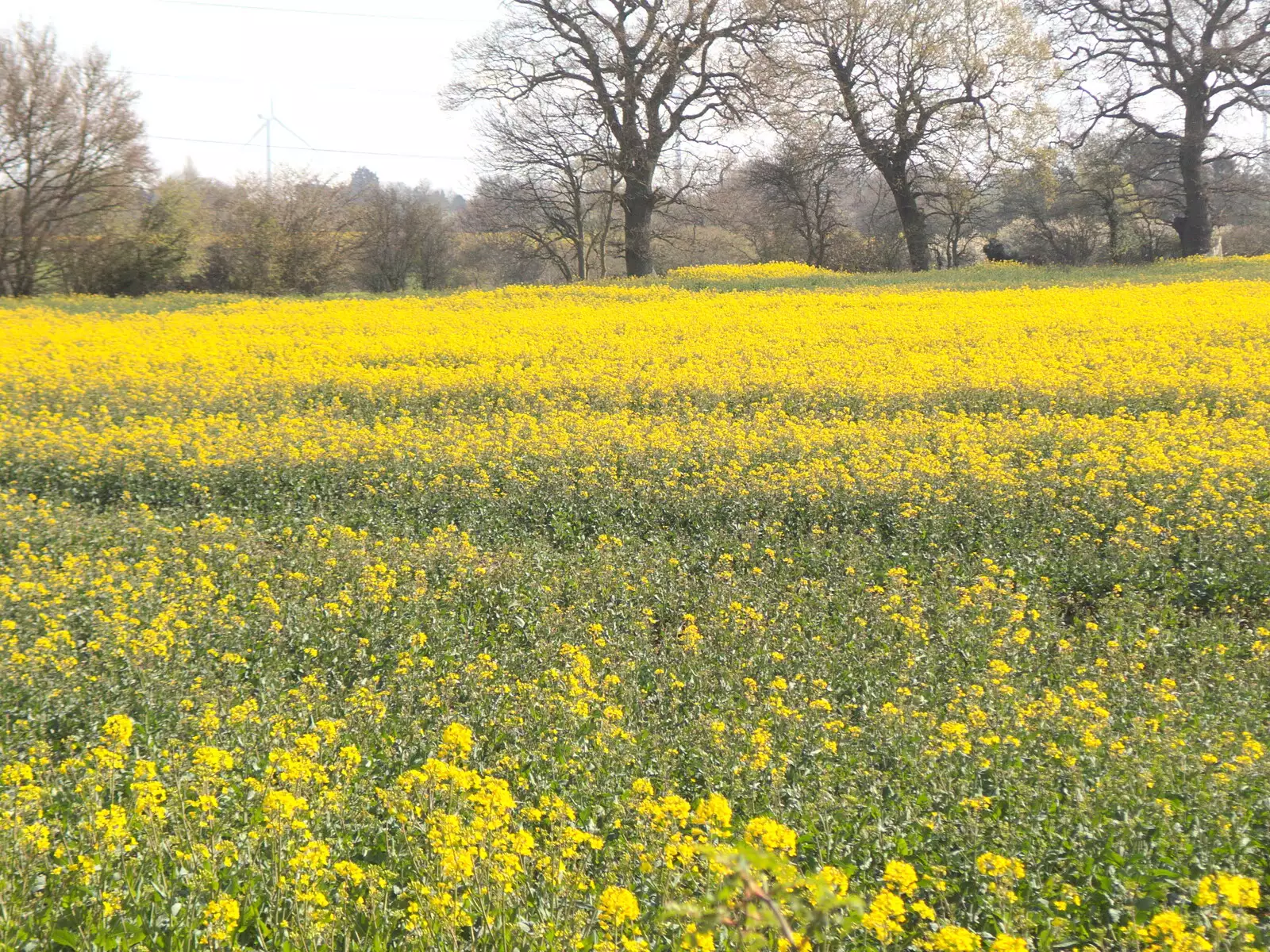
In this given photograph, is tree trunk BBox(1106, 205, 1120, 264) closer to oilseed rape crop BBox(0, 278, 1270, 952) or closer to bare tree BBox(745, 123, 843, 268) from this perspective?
bare tree BBox(745, 123, 843, 268)

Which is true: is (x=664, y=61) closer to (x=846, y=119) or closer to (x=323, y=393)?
(x=846, y=119)

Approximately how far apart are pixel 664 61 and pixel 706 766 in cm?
2474

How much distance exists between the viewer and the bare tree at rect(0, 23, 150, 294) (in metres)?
27.8

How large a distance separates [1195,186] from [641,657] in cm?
3093

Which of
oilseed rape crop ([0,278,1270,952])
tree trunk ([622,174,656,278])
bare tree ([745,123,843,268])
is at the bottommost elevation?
oilseed rape crop ([0,278,1270,952])

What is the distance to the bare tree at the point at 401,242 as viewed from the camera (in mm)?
A: 39812

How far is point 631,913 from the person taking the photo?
2.65 meters

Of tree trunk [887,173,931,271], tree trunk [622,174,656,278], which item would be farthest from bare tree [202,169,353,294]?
tree trunk [887,173,931,271]

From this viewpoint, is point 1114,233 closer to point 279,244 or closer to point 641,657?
point 279,244

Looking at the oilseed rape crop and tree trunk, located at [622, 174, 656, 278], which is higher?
tree trunk, located at [622, 174, 656, 278]

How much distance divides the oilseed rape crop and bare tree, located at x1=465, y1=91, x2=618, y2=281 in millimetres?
15499

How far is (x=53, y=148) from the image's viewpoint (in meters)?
Answer: 28.1

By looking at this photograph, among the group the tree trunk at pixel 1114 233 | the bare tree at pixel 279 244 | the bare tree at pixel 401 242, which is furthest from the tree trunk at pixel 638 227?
the tree trunk at pixel 1114 233

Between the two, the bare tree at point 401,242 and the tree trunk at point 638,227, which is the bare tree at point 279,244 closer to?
the bare tree at point 401,242
